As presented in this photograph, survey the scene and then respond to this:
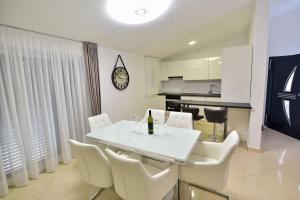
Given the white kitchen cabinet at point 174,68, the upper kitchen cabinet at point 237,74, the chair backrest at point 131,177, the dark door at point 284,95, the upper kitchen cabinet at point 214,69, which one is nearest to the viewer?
the chair backrest at point 131,177

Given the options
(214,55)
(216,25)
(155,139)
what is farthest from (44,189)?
(214,55)

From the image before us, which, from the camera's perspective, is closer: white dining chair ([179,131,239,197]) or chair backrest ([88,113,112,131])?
white dining chair ([179,131,239,197])

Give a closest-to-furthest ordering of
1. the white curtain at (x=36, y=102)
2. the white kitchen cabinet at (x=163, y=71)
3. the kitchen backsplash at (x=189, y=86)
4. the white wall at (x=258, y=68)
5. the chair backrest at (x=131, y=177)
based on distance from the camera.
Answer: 1. the chair backrest at (x=131, y=177)
2. the white curtain at (x=36, y=102)
3. the white wall at (x=258, y=68)
4. the kitchen backsplash at (x=189, y=86)
5. the white kitchen cabinet at (x=163, y=71)

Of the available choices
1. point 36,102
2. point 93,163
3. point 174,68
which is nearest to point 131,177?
point 93,163

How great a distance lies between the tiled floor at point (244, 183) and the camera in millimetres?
1858

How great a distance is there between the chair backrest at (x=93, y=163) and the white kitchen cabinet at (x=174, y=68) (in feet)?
14.2

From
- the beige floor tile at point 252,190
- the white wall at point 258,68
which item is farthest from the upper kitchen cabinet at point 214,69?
the beige floor tile at point 252,190

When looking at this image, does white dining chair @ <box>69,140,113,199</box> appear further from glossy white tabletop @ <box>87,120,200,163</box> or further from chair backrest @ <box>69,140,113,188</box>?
glossy white tabletop @ <box>87,120,200,163</box>

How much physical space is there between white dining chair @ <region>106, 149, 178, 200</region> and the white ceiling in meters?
1.84

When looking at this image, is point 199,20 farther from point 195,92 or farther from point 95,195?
point 95,195

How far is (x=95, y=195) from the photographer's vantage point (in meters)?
1.88

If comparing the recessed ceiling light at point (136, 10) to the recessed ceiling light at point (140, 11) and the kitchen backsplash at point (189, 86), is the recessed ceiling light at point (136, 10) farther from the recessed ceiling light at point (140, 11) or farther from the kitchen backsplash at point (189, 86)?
the kitchen backsplash at point (189, 86)

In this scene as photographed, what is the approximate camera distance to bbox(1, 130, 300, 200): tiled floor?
1858 mm

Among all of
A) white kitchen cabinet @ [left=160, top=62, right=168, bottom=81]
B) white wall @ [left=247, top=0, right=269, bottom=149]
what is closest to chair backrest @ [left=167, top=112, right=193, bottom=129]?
white wall @ [left=247, top=0, right=269, bottom=149]
